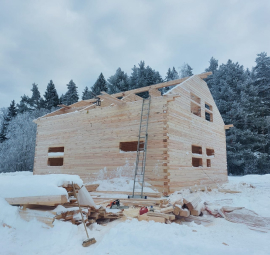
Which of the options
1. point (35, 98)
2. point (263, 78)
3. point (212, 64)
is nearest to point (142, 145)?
point (263, 78)

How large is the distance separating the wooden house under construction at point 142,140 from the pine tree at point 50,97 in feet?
72.1

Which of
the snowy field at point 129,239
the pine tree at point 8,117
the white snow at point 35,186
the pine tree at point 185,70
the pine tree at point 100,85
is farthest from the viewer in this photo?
the pine tree at point 185,70

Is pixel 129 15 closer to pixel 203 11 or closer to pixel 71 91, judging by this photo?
pixel 203 11

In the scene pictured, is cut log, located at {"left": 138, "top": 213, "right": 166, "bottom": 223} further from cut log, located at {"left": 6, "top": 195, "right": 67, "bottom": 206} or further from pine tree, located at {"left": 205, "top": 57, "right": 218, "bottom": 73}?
pine tree, located at {"left": 205, "top": 57, "right": 218, "bottom": 73}

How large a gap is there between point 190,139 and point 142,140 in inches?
106

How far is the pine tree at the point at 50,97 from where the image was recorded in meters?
33.2

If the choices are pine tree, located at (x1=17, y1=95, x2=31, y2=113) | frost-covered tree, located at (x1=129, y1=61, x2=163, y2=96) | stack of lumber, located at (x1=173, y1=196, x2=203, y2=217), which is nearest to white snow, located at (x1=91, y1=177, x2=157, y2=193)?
stack of lumber, located at (x1=173, y1=196, x2=203, y2=217)

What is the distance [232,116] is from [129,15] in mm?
19508

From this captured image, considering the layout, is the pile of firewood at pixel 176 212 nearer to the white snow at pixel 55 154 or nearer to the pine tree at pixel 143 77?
the white snow at pixel 55 154

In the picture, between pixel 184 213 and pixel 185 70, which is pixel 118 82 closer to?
pixel 185 70

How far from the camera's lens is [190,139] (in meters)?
10.1

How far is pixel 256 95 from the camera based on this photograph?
25.6 meters

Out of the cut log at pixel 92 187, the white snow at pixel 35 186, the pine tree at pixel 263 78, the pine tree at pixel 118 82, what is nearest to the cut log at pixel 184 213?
the white snow at pixel 35 186

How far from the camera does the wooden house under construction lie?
28.3ft
